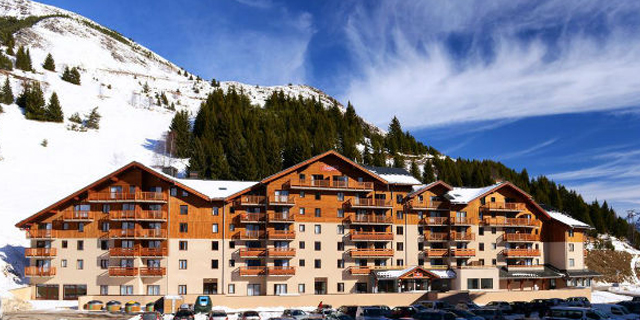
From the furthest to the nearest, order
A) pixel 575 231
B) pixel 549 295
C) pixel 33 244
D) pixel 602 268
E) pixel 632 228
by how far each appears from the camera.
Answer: pixel 632 228 < pixel 602 268 < pixel 575 231 < pixel 549 295 < pixel 33 244

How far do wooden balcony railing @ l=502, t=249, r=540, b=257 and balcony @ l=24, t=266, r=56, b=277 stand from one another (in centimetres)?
6223

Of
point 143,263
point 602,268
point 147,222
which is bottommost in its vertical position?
point 602,268

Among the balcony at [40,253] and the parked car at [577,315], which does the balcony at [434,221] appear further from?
the balcony at [40,253]

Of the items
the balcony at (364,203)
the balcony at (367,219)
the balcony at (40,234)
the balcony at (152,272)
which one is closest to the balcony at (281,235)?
the balcony at (367,219)

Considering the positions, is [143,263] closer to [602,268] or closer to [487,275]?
[487,275]

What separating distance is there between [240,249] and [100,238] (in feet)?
57.4

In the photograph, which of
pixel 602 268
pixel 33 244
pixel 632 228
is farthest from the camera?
pixel 632 228

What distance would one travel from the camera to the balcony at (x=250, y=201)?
69688 millimetres

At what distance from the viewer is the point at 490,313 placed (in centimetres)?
5134

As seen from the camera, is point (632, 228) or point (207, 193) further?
point (632, 228)

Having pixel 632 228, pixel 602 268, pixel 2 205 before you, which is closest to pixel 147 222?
pixel 2 205

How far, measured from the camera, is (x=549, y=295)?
237ft

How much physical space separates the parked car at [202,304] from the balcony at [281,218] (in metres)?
16.2

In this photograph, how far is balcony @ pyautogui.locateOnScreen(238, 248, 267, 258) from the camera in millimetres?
68375
